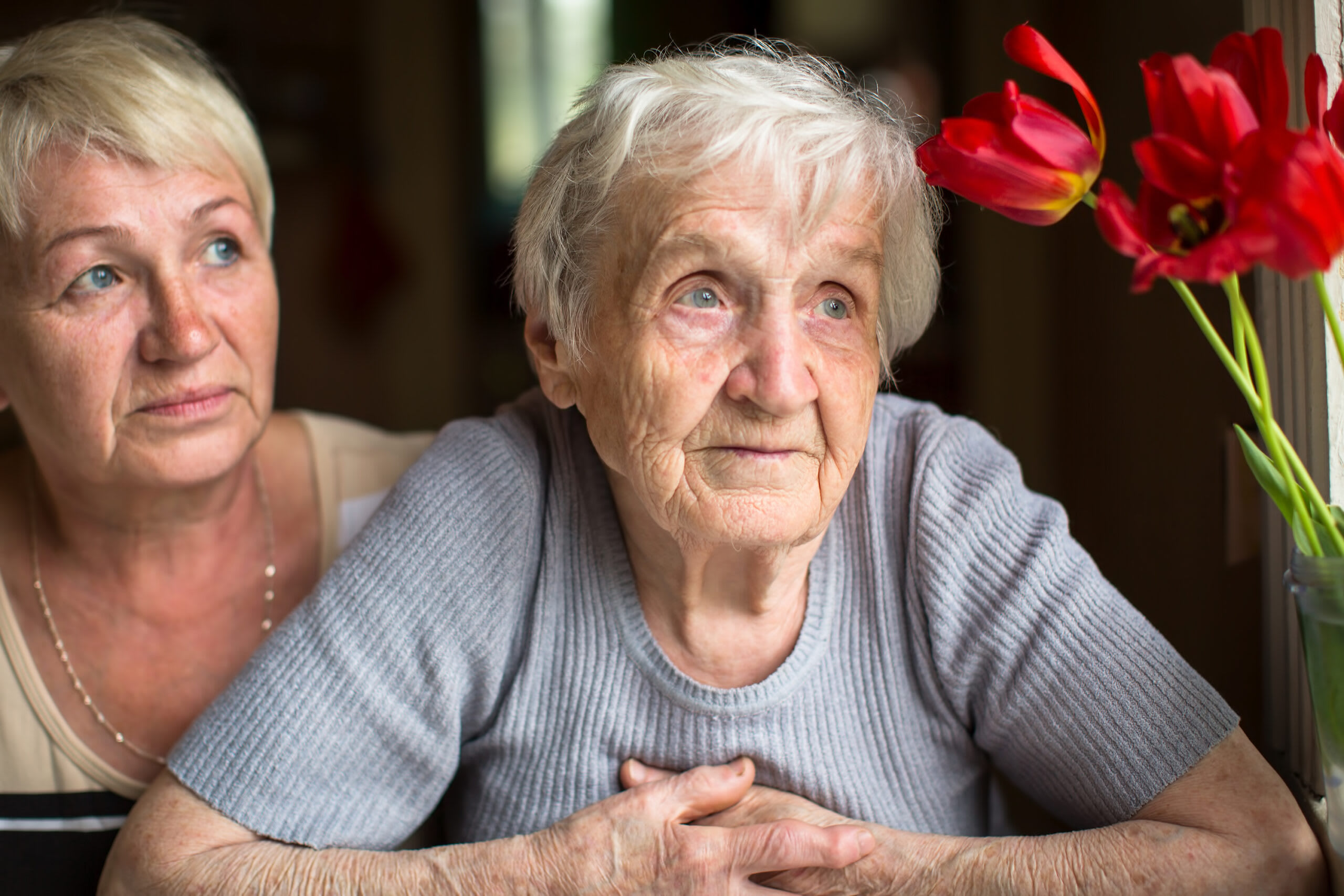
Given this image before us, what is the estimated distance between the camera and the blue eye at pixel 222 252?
1.48 metres

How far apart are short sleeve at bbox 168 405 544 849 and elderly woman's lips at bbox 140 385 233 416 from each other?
292 millimetres

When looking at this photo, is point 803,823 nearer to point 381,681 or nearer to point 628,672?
point 628,672

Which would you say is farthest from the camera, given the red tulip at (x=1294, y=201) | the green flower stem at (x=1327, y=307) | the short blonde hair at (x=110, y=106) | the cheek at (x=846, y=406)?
the short blonde hair at (x=110, y=106)

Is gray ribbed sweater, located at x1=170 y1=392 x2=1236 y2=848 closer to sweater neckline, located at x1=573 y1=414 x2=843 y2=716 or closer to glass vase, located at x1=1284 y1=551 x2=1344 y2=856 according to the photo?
sweater neckline, located at x1=573 y1=414 x2=843 y2=716

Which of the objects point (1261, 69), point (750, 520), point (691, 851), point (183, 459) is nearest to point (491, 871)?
point (691, 851)

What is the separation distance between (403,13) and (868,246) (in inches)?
166

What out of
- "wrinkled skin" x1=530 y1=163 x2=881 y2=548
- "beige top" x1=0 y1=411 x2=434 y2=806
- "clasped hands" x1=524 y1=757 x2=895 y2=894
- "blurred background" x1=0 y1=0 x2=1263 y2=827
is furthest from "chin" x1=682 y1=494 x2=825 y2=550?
"beige top" x1=0 y1=411 x2=434 y2=806

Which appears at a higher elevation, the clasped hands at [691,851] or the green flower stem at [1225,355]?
the green flower stem at [1225,355]

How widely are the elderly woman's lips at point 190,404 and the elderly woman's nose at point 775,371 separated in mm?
705

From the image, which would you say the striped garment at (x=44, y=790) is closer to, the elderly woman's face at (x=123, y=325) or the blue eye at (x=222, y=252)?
the elderly woman's face at (x=123, y=325)

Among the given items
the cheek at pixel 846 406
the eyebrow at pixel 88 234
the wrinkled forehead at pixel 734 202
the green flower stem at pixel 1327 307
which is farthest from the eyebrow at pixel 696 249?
the eyebrow at pixel 88 234

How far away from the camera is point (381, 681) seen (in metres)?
1.24

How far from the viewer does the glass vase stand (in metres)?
0.92

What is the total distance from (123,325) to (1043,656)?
117 cm
